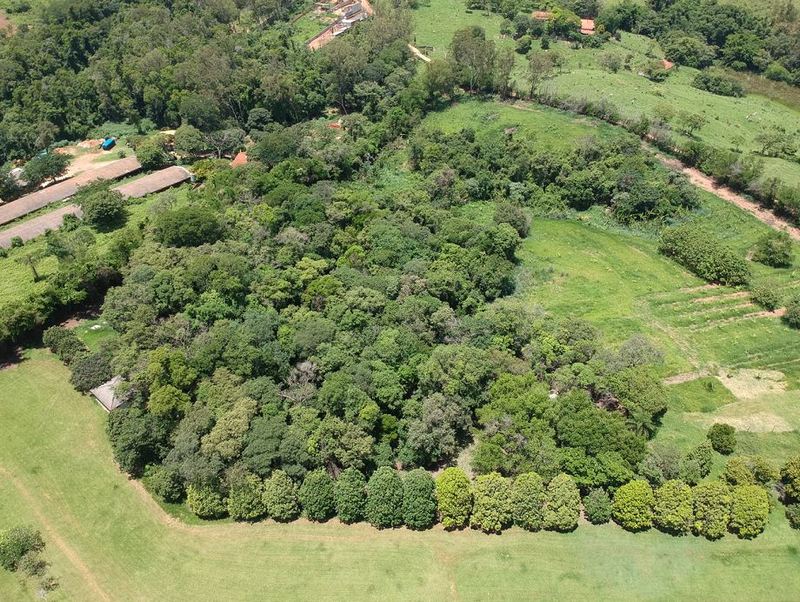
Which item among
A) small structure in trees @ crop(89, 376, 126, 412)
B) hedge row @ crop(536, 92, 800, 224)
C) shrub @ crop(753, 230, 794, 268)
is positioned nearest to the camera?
small structure in trees @ crop(89, 376, 126, 412)

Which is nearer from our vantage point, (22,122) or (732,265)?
(732,265)

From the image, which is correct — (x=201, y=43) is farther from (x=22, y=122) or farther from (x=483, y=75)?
(x=483, y=75)

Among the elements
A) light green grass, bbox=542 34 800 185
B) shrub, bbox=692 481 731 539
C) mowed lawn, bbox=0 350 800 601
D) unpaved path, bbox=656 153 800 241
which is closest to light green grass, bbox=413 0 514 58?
light green grass, bbox=542 34 800 185

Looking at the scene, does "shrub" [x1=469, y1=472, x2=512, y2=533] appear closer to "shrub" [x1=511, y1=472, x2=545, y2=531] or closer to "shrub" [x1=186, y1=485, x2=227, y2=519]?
"shrub" [x1=511, y1=472, x2=545, y2=531]

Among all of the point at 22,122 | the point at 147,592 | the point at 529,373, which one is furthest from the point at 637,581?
the point at 22,122

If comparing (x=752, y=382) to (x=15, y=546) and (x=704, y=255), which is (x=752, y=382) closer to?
(x=704, y=255)

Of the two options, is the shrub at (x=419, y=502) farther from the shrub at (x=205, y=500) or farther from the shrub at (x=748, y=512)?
the shrub at (x=748, y=512)
